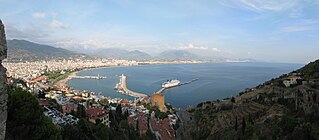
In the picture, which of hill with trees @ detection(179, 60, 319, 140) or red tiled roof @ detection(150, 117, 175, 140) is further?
red tiled roof @ detection(150, 117, 175, 140)

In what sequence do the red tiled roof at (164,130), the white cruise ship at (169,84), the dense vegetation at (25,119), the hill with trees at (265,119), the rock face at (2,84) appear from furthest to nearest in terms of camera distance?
the white cruise ship at (169,84) < the red tiled roof at (164,130) < the hill with trees at (265,119) < the dense vegetation at (25,119) < the rock face at (2,84)

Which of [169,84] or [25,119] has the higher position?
[25,119]

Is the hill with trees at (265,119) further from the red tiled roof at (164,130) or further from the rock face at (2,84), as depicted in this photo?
the rock face at (2,84)

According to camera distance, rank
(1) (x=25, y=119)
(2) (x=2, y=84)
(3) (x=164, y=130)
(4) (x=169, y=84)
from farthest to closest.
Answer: (4) (x=169, y=84) < (3) (x=164, y=130) < (1) (x=25, y=119) < (2) (x=2, y=84)

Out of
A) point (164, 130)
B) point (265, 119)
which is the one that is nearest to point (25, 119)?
point (265, 119)

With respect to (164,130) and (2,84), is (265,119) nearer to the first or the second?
(164,130)

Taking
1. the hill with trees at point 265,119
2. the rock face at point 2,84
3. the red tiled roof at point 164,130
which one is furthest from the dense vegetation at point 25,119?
the red tiled roof at point 164,130

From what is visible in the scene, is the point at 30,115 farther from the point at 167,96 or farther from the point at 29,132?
the point at 167,96

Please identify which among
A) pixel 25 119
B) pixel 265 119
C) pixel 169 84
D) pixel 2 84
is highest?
pixel 2 84

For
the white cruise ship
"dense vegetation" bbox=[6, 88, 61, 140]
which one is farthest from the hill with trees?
the white cruise ship

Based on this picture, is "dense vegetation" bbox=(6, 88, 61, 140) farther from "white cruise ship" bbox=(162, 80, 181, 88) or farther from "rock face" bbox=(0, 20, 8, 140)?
"white cruise ship" bbox=(162, 80, 181, 88)

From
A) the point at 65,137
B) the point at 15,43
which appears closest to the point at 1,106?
the point at 65,137
